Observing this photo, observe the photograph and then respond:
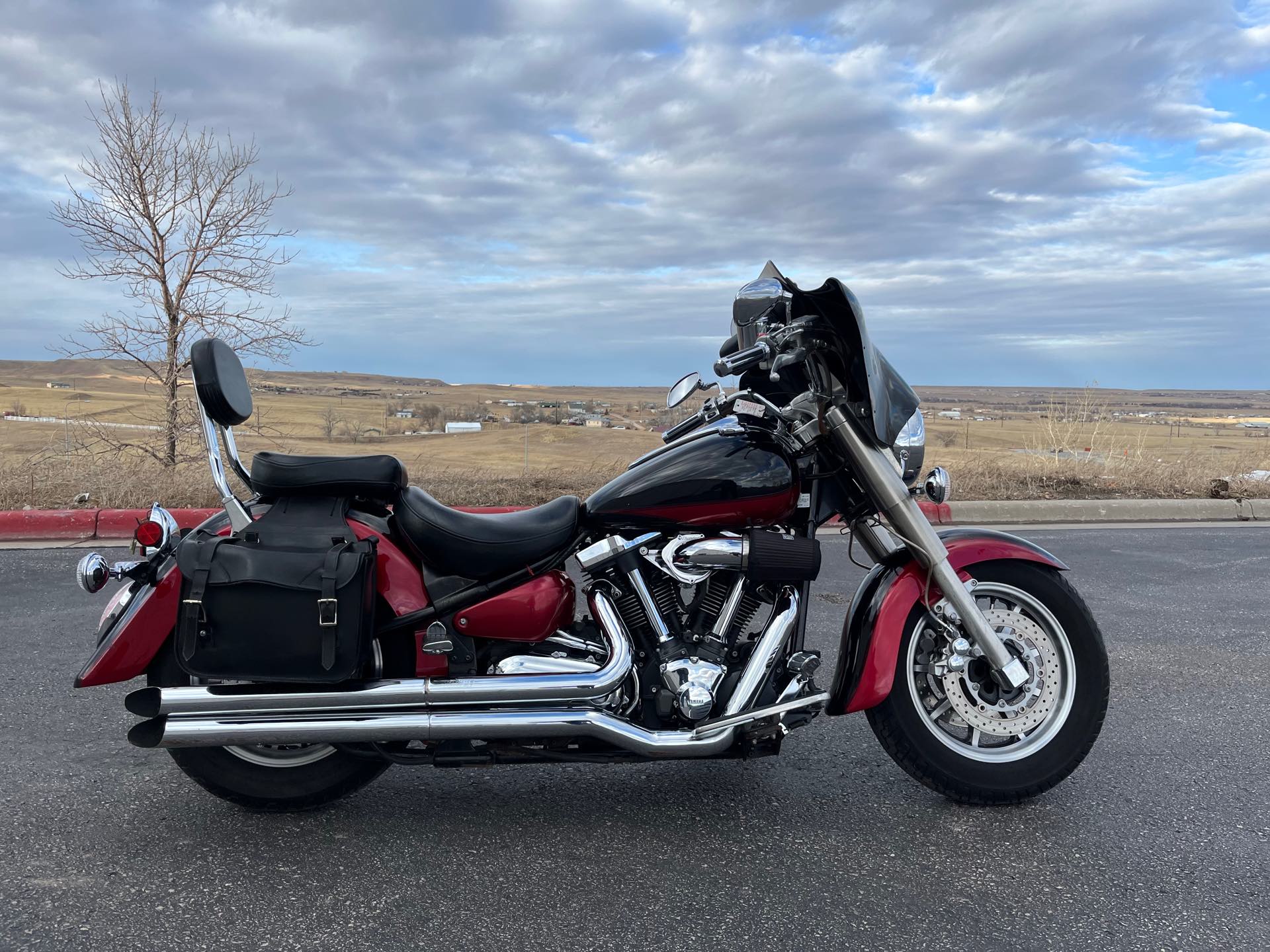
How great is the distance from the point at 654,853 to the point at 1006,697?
124 cm

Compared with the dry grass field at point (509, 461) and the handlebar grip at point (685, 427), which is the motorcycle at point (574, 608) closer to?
the handlebar grip at point (685, 427)

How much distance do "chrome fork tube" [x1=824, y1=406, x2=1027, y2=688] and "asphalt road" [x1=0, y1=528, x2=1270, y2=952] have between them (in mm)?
526

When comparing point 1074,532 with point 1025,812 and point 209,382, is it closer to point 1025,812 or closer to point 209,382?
point 1025,812

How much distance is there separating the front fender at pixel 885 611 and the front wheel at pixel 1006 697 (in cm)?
6

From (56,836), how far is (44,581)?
3736mm

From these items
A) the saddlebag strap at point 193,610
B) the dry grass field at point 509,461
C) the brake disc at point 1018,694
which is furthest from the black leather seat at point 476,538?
the dry grass field at point 509,461

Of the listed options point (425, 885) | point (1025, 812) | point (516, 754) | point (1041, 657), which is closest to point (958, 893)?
point (1025, 812)

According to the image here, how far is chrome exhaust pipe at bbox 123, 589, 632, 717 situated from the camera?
262 centimetres

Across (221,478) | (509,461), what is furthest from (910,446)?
(509,461)

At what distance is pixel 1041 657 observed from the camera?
9.85 feet

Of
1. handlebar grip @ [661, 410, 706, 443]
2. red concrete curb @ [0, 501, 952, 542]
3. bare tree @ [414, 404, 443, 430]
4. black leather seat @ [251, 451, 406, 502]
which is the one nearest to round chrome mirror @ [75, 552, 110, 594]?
black leather seat @ [251, 451, 406, 502]

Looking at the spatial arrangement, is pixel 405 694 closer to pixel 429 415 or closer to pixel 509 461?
pixel 509 461

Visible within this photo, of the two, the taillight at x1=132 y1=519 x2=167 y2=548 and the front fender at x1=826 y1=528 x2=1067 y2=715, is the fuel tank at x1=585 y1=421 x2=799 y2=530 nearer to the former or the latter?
the front fender at x1=826 y1=528 x2=1067 y2=715

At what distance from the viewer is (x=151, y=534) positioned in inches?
105
